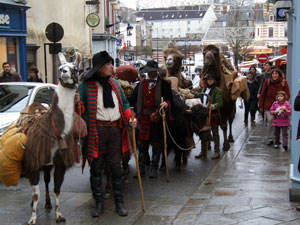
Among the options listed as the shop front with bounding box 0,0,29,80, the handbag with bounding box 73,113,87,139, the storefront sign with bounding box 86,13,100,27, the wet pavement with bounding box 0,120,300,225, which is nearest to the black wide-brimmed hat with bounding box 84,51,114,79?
the handbag with bounding box 73,113,87,139

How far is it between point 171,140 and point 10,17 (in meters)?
14.1

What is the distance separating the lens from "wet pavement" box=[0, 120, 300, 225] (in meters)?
6.15

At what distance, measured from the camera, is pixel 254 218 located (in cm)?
593

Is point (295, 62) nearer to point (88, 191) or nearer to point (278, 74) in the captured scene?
point (88, 191)

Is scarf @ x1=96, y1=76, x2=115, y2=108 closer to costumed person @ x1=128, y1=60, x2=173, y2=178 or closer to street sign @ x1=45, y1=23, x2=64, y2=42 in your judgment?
costumed person @ x1=128, y1=60, x2=173, y2=178

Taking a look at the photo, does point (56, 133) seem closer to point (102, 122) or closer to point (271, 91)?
point (102, 122)

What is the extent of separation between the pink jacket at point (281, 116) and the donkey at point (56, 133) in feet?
20.9

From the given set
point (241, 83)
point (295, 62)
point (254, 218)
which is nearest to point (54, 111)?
point (254, 218)

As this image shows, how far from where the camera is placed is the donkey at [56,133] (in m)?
5.90

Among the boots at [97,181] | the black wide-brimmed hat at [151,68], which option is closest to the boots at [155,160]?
the black wide-brimmed hat at [151,68]

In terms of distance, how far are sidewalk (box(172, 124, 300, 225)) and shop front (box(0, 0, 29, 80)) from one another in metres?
13.1

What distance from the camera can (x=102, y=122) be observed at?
21.2ft

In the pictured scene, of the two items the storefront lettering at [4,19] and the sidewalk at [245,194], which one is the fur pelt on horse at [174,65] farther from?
the storefront lettering at [4,19]

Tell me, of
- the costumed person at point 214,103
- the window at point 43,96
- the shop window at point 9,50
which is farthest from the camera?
the shop window at point 9,50
